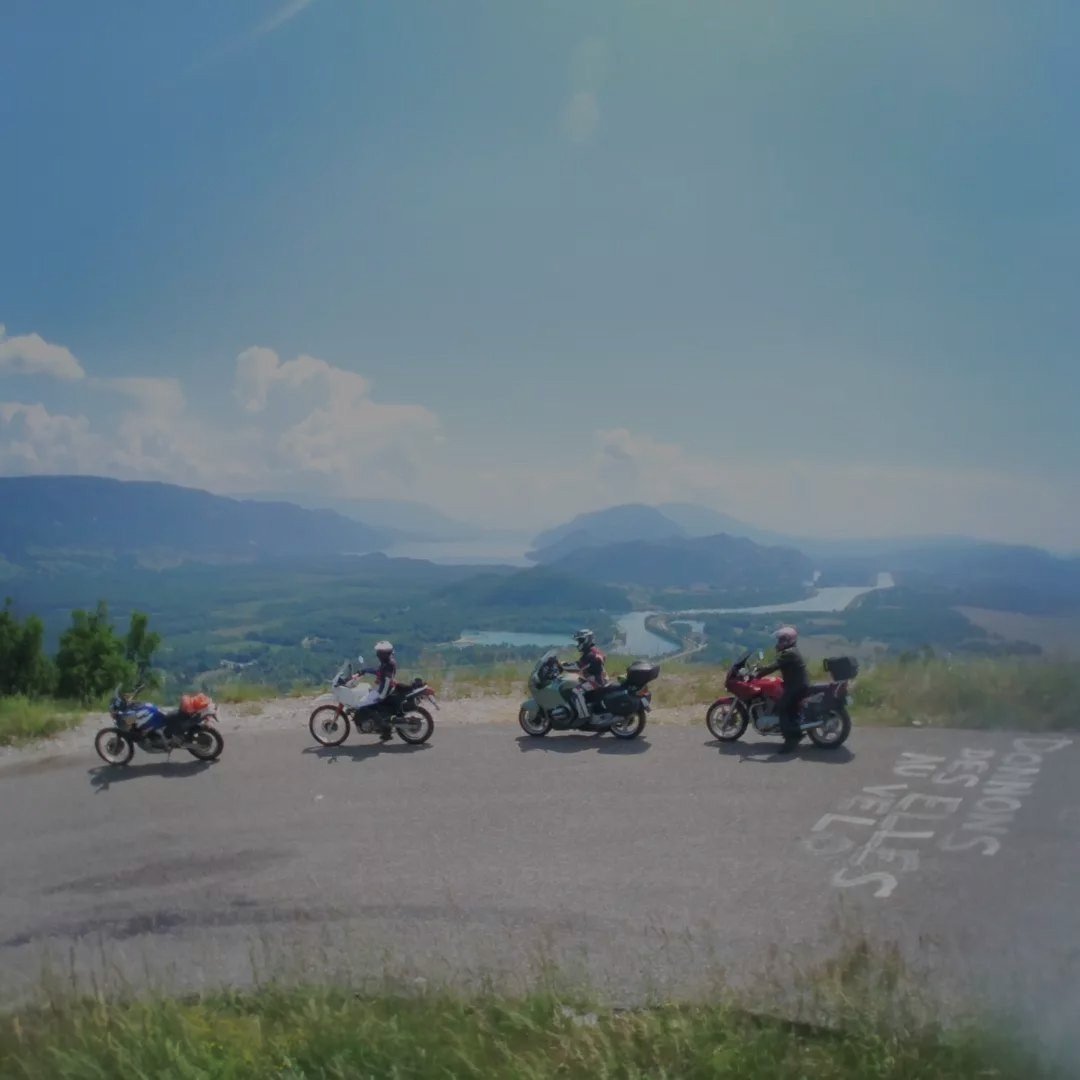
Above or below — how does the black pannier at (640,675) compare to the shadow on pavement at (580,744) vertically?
above

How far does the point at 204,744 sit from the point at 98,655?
7.82 metres

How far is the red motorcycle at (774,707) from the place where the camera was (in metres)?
10.5

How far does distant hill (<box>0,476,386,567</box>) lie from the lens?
131 m

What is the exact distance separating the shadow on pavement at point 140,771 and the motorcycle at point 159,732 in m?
0.14

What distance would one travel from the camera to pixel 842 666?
10.6 m

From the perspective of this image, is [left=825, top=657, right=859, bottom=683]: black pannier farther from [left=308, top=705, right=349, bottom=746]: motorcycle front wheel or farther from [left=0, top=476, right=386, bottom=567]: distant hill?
[left=0, top=476, right=386, bottom=567]: distant hill

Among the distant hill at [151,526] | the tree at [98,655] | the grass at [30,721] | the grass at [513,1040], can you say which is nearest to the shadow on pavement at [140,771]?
the grass at [30,721]

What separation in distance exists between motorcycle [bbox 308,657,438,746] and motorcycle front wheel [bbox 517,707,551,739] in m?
1.24

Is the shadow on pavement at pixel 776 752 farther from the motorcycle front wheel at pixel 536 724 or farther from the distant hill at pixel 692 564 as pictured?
the distant hill at pixel 692 564

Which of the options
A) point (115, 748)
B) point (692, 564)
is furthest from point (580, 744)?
point (692, 564)

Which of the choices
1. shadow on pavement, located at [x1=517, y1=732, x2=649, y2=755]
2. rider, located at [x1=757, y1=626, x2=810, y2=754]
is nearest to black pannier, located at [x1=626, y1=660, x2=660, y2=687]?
shadow on pavement, located at [x1=517, y1=732, x2=649, y2=755]

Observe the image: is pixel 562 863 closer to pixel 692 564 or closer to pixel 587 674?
pixel 587 674

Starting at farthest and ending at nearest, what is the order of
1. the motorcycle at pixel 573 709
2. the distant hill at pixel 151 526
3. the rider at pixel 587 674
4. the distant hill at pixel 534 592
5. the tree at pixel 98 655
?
the distant hill at pixel 151 526
the distant hill at pixel 534 592
the tree at pixel 98 655
the rider at pixel 587 674
the motorcycle at pixel 573 709

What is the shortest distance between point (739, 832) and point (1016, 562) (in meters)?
3.93
